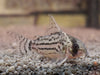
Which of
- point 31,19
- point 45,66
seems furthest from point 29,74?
point 31,19

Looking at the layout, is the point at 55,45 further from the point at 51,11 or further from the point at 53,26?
the point at 51,11

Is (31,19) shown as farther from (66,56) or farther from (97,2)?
(66,56)

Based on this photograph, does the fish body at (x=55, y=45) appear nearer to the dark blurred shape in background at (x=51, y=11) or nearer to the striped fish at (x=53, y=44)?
the striped fish at (x=53, y=44)

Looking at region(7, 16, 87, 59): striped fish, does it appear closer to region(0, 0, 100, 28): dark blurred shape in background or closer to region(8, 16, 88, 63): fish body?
region(8, 16, 88, 63): fish body

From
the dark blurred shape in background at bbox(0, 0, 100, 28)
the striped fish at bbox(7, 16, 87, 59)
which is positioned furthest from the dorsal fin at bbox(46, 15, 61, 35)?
the dark blurred shape in background at bbox(0, 0, 100, 28)

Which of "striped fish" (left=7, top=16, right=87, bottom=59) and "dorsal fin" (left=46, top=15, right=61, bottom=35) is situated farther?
"dorsal fin" (left=46, top=15, right=61, bottom=35)

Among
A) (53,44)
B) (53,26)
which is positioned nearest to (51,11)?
(53,26)

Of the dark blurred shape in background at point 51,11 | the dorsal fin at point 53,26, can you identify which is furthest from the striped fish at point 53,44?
the dark blurred shape in background at point 51,11

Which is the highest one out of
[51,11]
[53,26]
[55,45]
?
[51,11]

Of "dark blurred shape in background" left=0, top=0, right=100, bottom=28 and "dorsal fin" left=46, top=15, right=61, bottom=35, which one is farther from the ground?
"dark blurred shape in background" left=0, top=0, right=100, bottom=28
